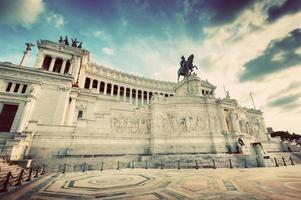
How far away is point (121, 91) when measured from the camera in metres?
48.1

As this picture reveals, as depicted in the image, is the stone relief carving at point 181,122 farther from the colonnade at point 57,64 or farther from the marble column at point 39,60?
the marble column at point 39,60

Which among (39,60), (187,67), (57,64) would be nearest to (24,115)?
(39,60)

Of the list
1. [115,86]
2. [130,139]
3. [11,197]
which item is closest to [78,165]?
[130,139]

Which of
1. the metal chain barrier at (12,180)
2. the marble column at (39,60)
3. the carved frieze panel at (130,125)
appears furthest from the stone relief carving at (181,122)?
the marble column at (39,60)

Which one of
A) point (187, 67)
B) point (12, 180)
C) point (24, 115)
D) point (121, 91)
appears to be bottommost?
point (12, 180)

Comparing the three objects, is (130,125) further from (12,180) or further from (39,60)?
(39,60)

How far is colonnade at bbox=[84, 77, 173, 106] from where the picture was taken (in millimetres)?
42812

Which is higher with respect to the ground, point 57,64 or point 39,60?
point 57,64

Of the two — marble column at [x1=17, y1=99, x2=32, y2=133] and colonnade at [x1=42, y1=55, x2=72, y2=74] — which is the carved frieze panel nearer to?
marble column at [x1=17, y1=99, x2=32, y2=133]

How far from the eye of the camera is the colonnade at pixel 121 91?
140 feet

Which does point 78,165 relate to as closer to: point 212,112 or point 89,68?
point 212,112

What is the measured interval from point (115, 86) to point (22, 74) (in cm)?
2504

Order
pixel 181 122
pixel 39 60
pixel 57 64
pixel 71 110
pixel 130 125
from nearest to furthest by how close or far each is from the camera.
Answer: pixel 130 125 → pixel 181 122 → pixel 71 110 → pixel 39 60 → pixel 57 64

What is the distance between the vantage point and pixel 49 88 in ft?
80.1
